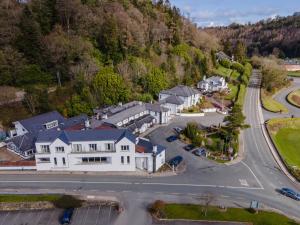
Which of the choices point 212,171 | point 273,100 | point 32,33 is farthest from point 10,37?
point 273,100

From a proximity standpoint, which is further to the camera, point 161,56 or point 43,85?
point 161,56

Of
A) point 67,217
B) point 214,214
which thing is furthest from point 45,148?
point 214,214

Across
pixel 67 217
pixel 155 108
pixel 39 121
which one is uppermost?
pixel 155 108

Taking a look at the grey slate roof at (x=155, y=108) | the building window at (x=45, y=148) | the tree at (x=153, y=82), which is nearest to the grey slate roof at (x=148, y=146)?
the building window at (x=45, y=148)

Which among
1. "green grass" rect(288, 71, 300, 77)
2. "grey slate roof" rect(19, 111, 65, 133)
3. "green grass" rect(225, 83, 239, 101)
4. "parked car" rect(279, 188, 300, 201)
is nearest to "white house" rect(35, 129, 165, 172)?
"grey slate roof" rect(19, 111, 65, 133)

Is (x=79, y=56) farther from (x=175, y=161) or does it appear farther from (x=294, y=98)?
(x=294, y=98)

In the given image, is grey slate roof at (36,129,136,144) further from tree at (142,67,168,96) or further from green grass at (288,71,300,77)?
green grass at (288,71,300,77)

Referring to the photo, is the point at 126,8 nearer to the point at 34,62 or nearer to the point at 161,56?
the point at 161,56
